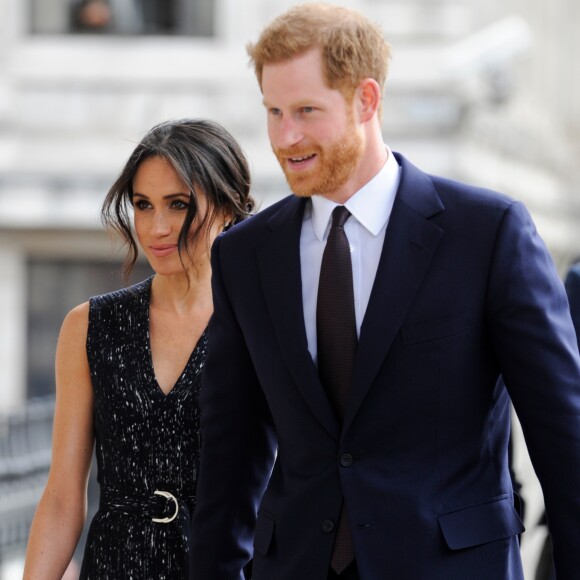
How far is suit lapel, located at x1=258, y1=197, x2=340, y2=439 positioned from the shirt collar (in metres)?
0.08

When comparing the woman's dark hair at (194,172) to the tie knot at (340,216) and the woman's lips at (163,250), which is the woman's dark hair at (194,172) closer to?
the woman's lips at (163,250)

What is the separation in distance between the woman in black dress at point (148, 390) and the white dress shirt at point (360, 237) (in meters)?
0.61

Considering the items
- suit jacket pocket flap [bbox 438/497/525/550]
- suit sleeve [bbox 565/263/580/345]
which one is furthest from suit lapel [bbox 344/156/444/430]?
suit sleeve [bbox 565/263/580/345]

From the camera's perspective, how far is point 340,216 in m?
3.40

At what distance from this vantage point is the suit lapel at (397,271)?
10.7 feet

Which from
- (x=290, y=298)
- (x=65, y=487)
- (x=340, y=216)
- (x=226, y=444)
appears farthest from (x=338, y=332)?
(x=65, y=487)

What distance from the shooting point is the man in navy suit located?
3.25 metres

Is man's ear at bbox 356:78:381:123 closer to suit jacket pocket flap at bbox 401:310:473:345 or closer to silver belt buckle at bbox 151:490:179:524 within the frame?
suit jacket pocket flap at bbox 401:310:473:345

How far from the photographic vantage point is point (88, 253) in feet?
53.6

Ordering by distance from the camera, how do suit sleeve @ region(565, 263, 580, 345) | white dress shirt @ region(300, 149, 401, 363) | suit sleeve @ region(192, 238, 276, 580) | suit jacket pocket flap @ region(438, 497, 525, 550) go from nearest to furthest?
suit jacket pocket flap @ region(438, 497, 525, 550), white dress shirt @ region(300, 149, 401, 363), suit sleeve @ region(192, 238, 276, 580), suit sleeve @ region(565, 263, 580, 345)

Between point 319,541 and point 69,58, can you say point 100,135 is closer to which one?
point 69,58

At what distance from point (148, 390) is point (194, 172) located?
562 mm

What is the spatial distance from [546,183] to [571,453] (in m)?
17.7

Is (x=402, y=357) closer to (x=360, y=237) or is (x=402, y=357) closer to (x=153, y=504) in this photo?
(x=360, y=237)
